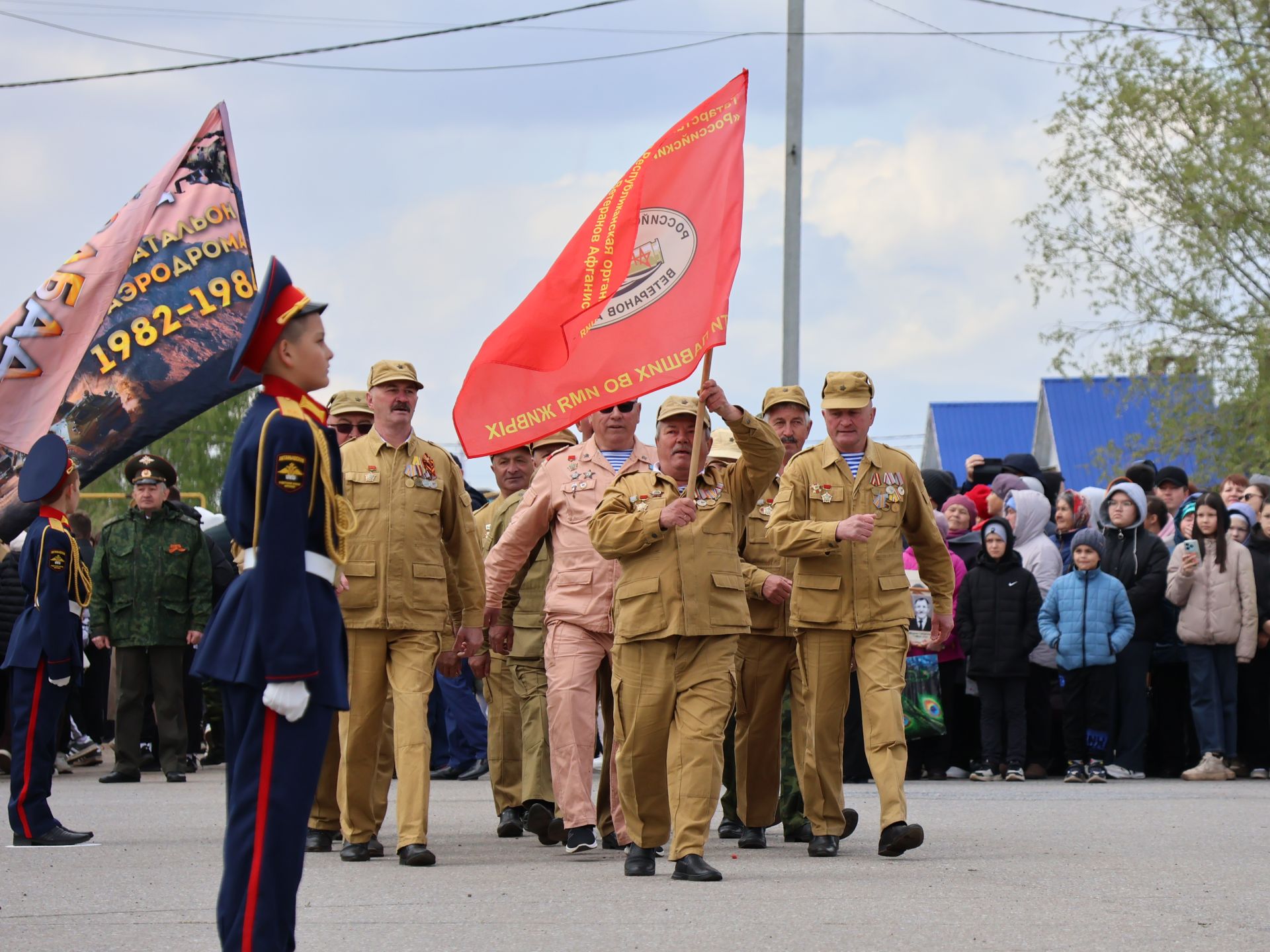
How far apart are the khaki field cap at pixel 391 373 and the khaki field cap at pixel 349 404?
4.18ft

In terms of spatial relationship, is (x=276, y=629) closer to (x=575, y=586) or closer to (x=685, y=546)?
(x=685, y=546)

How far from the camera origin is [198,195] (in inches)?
502

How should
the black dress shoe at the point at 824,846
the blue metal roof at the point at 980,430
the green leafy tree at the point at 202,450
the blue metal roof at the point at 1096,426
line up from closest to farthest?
the black dress shoe at the point at 824,846
the blue metal roof at the point at 1096,426
the blue metal roof at the point at 980,430
the green leafy tree at the point at 202,450

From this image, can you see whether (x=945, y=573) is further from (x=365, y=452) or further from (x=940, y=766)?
(x=940, y=766)

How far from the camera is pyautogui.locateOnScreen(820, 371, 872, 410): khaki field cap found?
9.54 meters

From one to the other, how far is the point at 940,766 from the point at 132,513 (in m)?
6.75

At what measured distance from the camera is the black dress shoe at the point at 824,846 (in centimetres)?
920

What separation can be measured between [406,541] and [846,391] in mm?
2358

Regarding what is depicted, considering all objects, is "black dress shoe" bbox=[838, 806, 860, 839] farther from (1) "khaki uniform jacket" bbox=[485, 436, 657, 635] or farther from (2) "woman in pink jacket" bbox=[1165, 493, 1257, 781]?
(2) "woman in pink jacket" bbox=[1165, 493, 1257, 781]

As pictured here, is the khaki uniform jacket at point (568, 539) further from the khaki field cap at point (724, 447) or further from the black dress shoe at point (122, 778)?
the black dress shoe at point (122, 778)

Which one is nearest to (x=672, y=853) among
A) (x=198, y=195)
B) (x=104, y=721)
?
(x=198, y=195)

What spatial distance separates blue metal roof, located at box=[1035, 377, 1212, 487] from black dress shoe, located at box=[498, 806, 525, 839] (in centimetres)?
2529

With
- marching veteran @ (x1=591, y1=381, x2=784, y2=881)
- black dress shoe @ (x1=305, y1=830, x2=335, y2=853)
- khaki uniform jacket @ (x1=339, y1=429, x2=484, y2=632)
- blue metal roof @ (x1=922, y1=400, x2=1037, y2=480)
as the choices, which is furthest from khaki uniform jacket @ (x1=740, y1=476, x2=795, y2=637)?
blue metal roof @ (x1=922, y1=400, x2=1037, y2=480)

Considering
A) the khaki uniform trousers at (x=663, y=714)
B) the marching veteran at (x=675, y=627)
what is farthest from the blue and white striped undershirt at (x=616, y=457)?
the khaki uniform trousers at (x=663, y=714)
